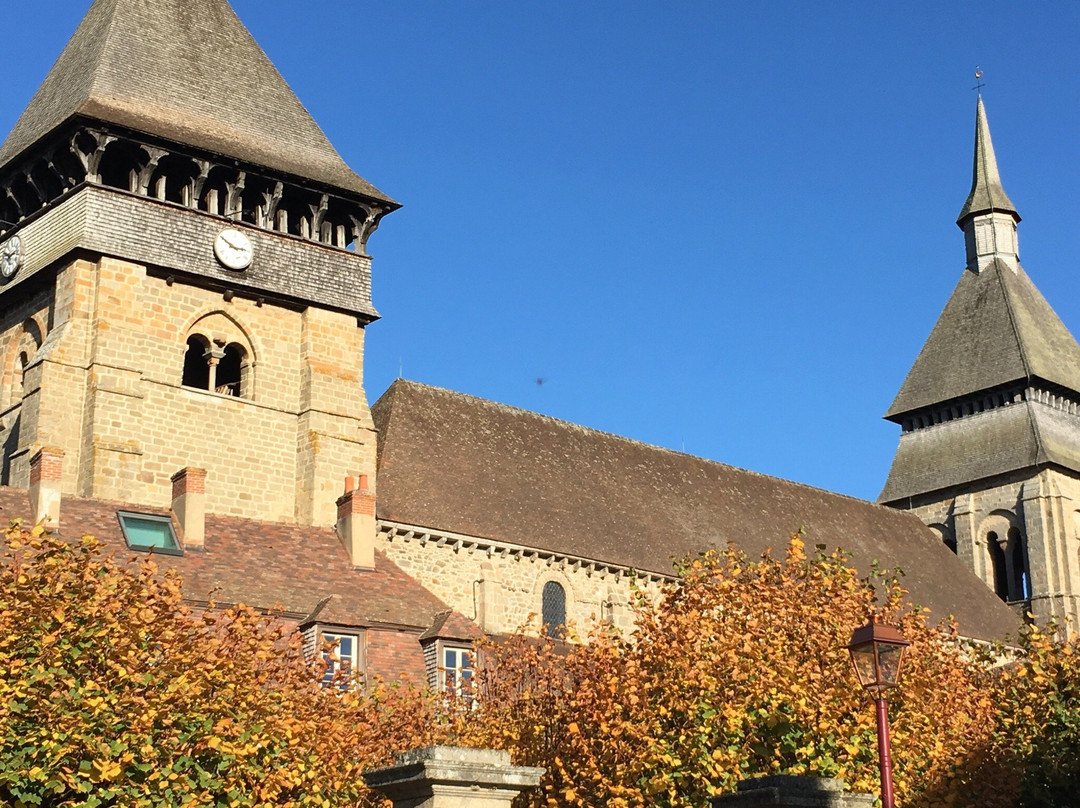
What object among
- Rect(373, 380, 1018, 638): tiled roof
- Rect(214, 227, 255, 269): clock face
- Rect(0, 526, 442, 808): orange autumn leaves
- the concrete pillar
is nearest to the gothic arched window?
Rect(214, 227, 255, 269): clock face

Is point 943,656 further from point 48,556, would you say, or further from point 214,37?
point 214,37

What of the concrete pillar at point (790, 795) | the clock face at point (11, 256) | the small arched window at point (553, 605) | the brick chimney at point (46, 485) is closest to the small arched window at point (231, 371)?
the clock face at point (11, 256)

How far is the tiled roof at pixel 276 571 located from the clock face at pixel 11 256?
7996mm

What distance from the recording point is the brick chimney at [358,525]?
31016 mm

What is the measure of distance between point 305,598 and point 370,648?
1.53 m

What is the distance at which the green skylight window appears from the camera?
1118 inches

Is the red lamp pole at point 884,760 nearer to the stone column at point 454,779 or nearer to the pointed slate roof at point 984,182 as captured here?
the stone column at point 454,779

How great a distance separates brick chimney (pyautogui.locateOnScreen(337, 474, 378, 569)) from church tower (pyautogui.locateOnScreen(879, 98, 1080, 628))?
1128 inches

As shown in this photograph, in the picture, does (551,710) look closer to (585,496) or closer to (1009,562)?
(585,496)

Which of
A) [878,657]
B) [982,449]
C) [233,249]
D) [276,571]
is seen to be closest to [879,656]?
[878,657]

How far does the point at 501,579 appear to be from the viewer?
35531 millimetres

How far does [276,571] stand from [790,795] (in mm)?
18602

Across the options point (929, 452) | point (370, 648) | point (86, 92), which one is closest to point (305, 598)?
point (370, 648)

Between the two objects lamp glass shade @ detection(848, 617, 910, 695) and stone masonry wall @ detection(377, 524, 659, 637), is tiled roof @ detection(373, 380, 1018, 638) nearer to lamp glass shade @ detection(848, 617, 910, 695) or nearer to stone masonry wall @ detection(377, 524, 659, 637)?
stone masonry wall @ detection(377, 524, 659, 637)
